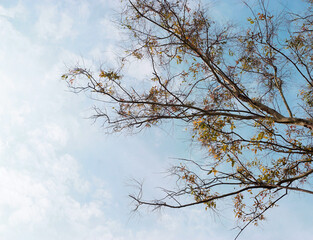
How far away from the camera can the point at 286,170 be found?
6.30 meters

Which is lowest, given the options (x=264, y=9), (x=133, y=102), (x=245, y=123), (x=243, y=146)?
(x=243, y=146)

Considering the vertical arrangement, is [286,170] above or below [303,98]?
below

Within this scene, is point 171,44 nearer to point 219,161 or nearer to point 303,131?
point 219,161

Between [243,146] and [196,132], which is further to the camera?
[196,132]

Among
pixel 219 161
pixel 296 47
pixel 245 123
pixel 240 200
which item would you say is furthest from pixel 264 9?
pixel 240 200

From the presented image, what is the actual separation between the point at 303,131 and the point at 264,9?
13.4ft

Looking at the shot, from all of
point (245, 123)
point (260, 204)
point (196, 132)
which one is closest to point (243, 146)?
point (245, 123)

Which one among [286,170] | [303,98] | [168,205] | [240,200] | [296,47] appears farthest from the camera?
[303,98]

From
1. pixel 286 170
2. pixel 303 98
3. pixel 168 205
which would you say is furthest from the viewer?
pixel 303 98

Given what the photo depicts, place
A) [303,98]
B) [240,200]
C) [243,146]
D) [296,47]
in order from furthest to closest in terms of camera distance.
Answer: [303,98] < [296,47] < [240,200] < [243,146]

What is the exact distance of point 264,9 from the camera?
6430 millimetres

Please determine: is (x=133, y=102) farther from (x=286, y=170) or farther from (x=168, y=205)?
(x=286, y=170)

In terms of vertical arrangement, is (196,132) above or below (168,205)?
above

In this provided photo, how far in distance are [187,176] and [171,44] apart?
172 inches
